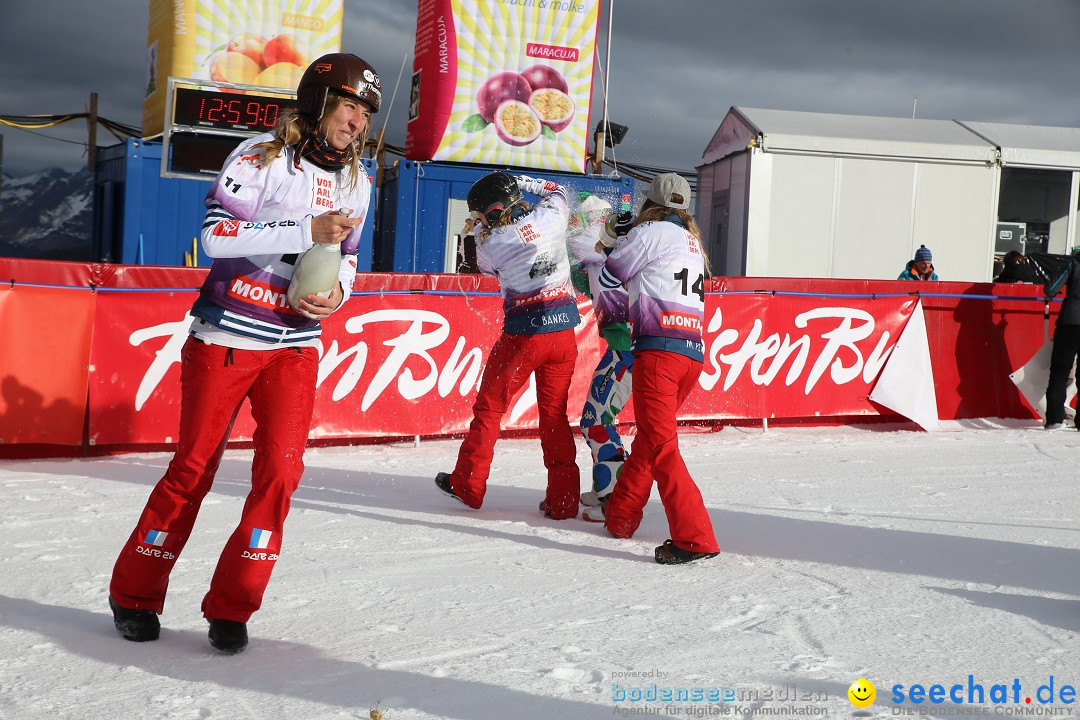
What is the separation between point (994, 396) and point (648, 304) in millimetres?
6431

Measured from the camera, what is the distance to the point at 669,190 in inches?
199

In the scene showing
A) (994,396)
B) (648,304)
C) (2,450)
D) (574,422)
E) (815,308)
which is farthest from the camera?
(994,396)

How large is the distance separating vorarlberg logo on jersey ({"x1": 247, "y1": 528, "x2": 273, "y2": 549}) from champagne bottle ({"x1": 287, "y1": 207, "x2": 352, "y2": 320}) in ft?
2.41

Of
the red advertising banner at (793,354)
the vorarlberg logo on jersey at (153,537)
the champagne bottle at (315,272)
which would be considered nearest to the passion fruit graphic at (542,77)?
the red advertising banner at (793,354)

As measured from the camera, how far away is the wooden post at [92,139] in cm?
1414

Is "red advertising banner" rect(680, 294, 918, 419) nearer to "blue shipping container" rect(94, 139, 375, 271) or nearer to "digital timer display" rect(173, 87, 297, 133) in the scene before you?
"blue shipping container" rect(94, 139, 375, 271)

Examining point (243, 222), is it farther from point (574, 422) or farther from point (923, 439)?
point (923, 439)

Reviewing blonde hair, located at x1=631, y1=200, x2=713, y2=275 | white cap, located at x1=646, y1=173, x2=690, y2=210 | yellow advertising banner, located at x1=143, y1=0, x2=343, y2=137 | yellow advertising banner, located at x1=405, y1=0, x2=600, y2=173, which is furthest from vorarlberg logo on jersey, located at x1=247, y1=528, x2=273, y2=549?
yellow advertising banner, located at x1=143, y1=0, x2=343, y2=137

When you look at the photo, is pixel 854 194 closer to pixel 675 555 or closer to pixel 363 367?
pixel 363 367

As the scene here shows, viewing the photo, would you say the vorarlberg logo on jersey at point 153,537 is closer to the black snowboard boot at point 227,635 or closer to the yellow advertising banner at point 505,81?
the black snowboard boot at point 227,635

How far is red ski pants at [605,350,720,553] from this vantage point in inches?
182

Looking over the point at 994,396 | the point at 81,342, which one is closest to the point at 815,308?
the point at 994,396

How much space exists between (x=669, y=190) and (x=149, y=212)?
31.1 ft

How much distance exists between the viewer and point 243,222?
321cm
